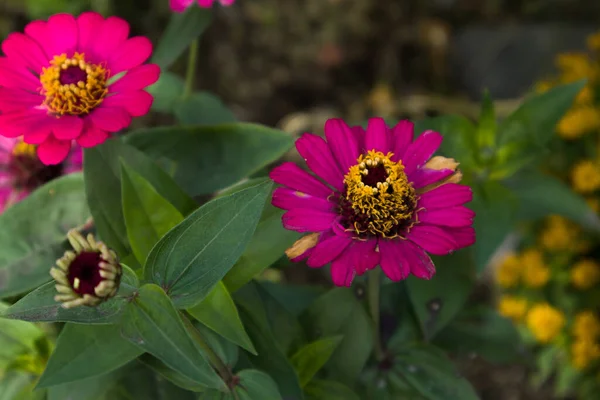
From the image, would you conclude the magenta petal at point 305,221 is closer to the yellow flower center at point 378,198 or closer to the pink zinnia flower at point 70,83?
the yellow flower center at point 378,198

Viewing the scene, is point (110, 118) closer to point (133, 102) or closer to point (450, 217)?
point (133, 102)

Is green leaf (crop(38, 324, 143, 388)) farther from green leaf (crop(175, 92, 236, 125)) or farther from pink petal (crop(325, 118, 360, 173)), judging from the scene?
green leaf (crop(175, 92, 236, 125))

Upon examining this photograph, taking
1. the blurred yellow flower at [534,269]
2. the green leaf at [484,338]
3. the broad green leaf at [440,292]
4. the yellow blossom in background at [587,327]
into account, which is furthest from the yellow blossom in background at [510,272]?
the broad green leaf at [440,292]

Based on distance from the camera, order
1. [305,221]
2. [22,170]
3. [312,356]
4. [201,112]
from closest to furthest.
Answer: [305,221] → [312,356] → [22,170] → [201,112]

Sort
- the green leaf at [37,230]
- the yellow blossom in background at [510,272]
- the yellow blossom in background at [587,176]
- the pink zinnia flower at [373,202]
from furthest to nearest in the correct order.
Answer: the yellow blossom in background at [510,272], the yellow blossom in background at [587,176], the green leaf at [37,230], the pink zinnia flower at [373,202]

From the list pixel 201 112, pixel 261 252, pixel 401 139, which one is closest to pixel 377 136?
pixel 401 139

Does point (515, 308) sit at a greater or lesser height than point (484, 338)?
lesser

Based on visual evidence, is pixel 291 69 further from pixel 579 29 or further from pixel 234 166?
pixel 234 166
